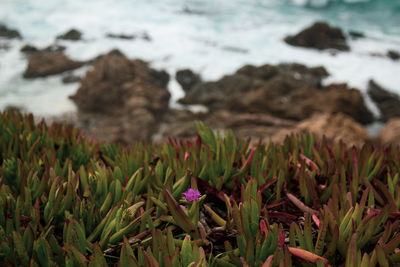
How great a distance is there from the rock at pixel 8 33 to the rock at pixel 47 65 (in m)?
3.49

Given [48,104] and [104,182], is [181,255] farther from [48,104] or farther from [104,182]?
[48,104]

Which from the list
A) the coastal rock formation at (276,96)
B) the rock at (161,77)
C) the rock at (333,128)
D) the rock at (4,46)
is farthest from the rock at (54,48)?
the rock at (333,128)

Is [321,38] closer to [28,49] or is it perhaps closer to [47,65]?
[47,65]

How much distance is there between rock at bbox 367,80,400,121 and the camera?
9.41 m

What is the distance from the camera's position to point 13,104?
9977 mm

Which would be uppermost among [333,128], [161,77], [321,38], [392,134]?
[321,38]

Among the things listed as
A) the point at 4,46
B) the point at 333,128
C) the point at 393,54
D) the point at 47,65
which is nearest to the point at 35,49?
the point at 4,46

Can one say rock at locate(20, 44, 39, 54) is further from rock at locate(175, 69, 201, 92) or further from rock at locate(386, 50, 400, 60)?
rock at locate(386, 50, 400, 60)

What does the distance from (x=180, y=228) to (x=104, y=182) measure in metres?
0.41

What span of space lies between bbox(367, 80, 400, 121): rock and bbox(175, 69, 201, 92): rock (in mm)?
5561

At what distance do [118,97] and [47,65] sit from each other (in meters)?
3.78

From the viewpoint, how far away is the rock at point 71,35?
1405 centimetres

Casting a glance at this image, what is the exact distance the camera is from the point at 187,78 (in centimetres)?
1188

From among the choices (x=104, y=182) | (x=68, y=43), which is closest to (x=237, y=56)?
(x=68, y=43)
